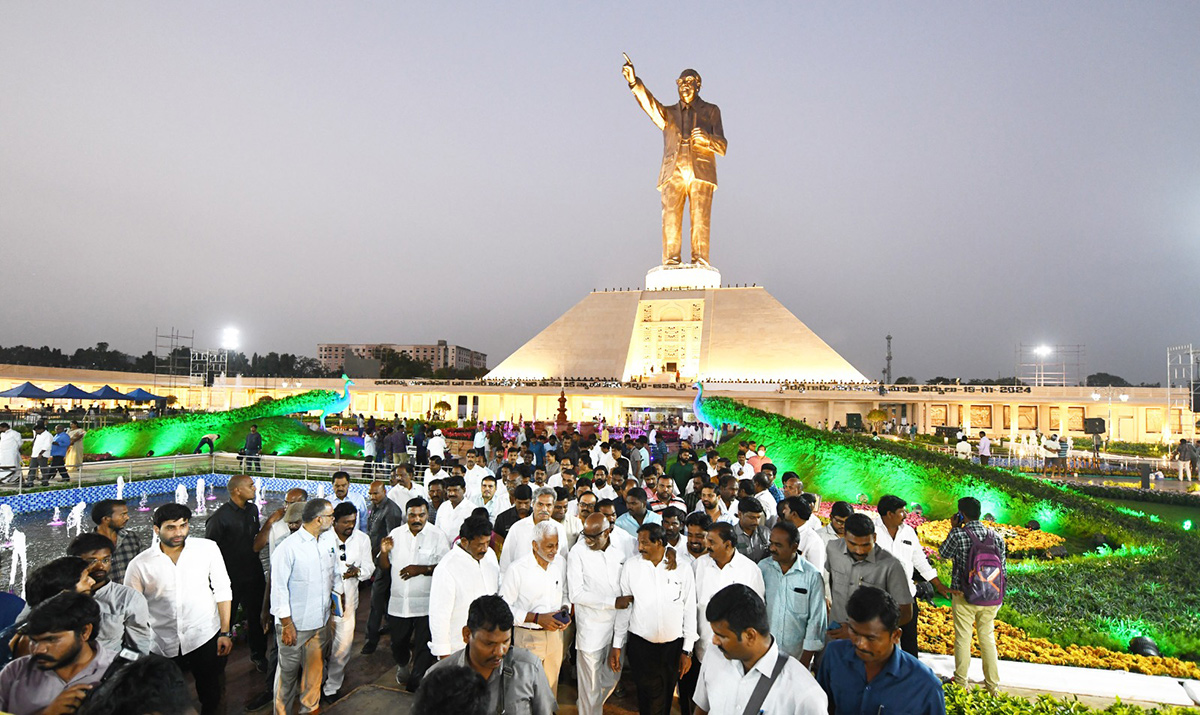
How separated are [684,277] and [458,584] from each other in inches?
1390

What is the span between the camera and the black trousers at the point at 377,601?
4.62 m

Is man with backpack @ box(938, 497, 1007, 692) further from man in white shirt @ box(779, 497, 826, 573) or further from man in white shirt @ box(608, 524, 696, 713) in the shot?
man in white shirt @ box(608, 524, 696, 713)

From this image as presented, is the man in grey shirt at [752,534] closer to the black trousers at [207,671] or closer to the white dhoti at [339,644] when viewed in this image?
the white dhoti at [339,644]

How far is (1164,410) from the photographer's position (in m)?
24.1

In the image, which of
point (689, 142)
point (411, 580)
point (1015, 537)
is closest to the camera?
point (411, 580)

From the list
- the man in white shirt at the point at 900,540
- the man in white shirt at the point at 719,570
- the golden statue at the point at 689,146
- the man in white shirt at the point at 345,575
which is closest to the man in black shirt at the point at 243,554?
the man in white shirt at the point at 345,575

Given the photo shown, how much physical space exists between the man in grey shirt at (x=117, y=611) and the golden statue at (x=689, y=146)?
34332 millimetres

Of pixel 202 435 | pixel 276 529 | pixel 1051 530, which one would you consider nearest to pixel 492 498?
pixel 276 529

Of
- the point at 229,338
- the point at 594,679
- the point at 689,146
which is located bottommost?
the point at 594,679

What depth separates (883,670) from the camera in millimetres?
2186

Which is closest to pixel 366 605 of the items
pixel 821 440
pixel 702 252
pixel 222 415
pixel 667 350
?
pixel 821 440

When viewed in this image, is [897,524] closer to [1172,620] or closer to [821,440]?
[1172,620]

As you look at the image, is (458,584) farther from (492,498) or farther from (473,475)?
(473,475)

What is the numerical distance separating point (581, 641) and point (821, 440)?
7.97 metres
